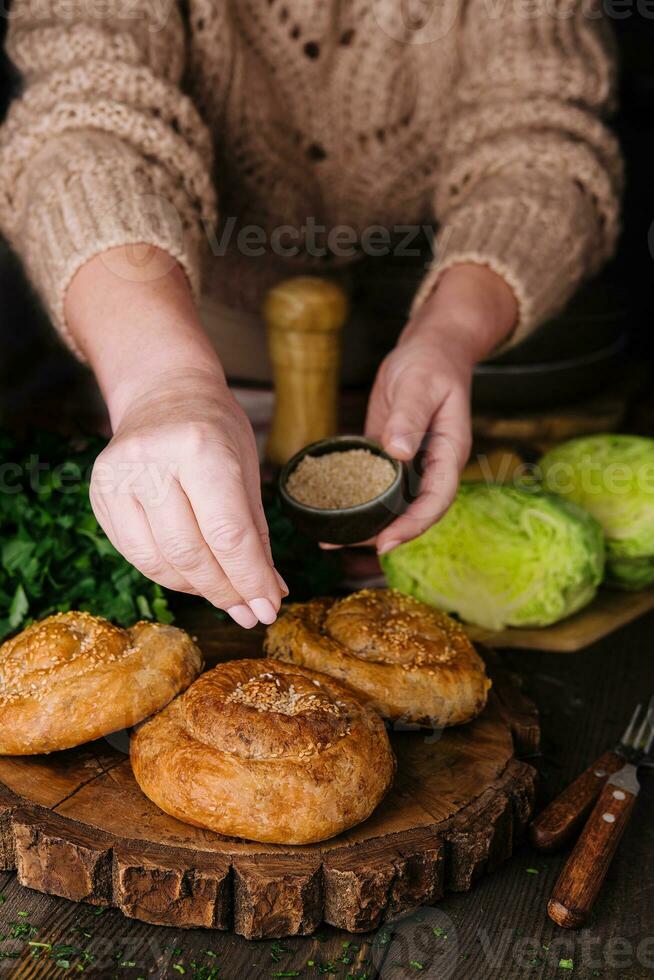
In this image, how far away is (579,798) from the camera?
141 centimetres

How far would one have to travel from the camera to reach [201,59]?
2.10 metres

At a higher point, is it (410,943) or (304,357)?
(304,357)

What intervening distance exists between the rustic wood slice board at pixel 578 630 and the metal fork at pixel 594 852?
0.49m

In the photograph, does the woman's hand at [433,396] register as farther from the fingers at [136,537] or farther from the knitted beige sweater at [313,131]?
the fingers at [136,537]

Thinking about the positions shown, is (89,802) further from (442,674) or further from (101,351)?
(101,351)

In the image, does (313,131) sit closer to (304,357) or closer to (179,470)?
(304,357)

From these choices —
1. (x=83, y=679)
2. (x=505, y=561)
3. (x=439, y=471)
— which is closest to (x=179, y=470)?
(x=83, y=679)

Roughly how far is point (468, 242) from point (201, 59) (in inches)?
28.6

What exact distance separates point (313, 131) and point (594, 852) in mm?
1830

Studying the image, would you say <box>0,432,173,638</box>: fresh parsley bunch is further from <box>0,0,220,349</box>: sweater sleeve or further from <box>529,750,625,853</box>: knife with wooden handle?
<box>529,750,625,853</box>: knife with wooden handle

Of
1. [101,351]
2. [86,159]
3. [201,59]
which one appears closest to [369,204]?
[201,59]

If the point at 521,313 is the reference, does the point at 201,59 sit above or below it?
above

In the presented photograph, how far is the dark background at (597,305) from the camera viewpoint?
2.71 metres
